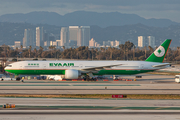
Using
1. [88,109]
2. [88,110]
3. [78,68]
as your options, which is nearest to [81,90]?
[88,109]

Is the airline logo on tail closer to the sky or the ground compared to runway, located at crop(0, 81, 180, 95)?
closer to the sky

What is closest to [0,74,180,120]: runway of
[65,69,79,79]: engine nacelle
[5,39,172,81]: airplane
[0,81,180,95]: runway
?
[0,81,180,95]: runway

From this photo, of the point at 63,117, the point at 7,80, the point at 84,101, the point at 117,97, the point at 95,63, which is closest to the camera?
the point at 63,117

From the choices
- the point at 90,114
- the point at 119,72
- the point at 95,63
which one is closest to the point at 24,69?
the point at 95,63

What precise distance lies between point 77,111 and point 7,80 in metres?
37.4

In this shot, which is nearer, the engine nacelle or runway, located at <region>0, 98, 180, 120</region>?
runway, located at <region>0, 98, 180, 120</region>

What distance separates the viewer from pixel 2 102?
3275 centimetres

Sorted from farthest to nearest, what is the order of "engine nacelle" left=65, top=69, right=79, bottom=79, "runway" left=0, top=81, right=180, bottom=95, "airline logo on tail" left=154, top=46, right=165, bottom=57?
"airline logo on tail" left=154, top=46, right=165, bottom=57 → "engine nacelle" left=65, top=69, right=79, bottom=79 → "runway" left=0, top=81, right=180, bottom=95

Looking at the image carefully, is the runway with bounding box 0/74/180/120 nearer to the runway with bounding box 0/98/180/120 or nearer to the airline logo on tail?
the runway with bounding box 0/98/180/120

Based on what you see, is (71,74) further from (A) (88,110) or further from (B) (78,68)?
(A) (88,110)

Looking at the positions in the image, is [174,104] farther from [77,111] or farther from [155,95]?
[77,111]

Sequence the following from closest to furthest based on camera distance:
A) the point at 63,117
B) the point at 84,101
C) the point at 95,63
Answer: the point at 63,117, the point at 84,101, the point at 95,63

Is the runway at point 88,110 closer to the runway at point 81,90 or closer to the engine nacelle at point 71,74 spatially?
the runway at point 81,90

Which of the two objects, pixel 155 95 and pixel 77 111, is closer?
pixel 77 111
